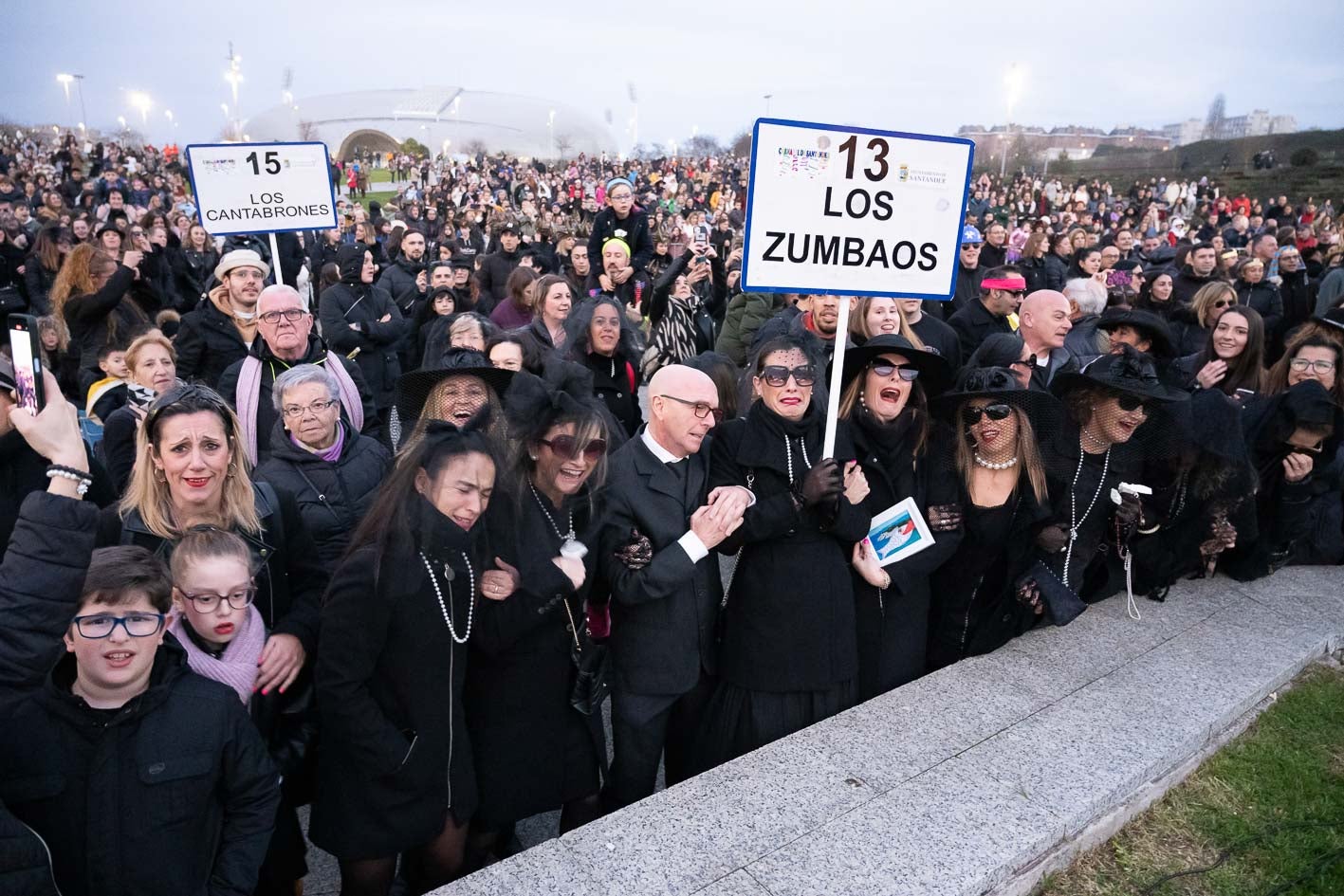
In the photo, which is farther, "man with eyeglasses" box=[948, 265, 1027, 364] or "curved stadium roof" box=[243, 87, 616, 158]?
"curved stadium roof" box=[243, 87, 616, 158]

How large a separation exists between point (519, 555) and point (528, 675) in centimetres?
45

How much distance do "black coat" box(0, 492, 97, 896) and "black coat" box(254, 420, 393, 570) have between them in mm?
1371

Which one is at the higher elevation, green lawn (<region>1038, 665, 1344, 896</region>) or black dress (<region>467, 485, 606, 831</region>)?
black dress (<region>467, 485, 606, 831</region>)

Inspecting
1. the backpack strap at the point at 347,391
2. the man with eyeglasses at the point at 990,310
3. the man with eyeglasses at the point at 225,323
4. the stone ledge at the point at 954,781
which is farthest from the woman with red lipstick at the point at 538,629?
the man with eyeglasses at the point at 990,310

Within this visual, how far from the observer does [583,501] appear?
10.4ft

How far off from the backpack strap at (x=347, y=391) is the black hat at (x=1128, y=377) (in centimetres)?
354

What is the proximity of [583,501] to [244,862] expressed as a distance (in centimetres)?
150

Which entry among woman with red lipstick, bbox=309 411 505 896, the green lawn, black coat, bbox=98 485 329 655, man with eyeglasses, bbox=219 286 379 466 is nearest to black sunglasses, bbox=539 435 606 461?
woman with red lipstick, bbox=309 411 505 896

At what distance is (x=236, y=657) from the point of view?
2.71 metres

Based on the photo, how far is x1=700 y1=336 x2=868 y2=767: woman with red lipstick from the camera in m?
3.34

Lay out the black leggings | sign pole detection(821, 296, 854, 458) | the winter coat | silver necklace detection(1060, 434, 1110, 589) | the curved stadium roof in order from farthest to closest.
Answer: the curved stadium roof
the winter coat
silver necklace detection(1060, 434, 1110, 589)
sign pole detection(821, 296, 854, 458)
the black leggings

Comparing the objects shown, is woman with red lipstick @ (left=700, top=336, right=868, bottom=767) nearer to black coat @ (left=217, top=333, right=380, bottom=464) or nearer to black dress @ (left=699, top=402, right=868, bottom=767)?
black dress @ (left=699, top=402, right=868, bottom=767)

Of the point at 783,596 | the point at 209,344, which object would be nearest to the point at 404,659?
the point at 783,596

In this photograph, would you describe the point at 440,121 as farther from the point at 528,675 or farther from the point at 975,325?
the point at 528,675
